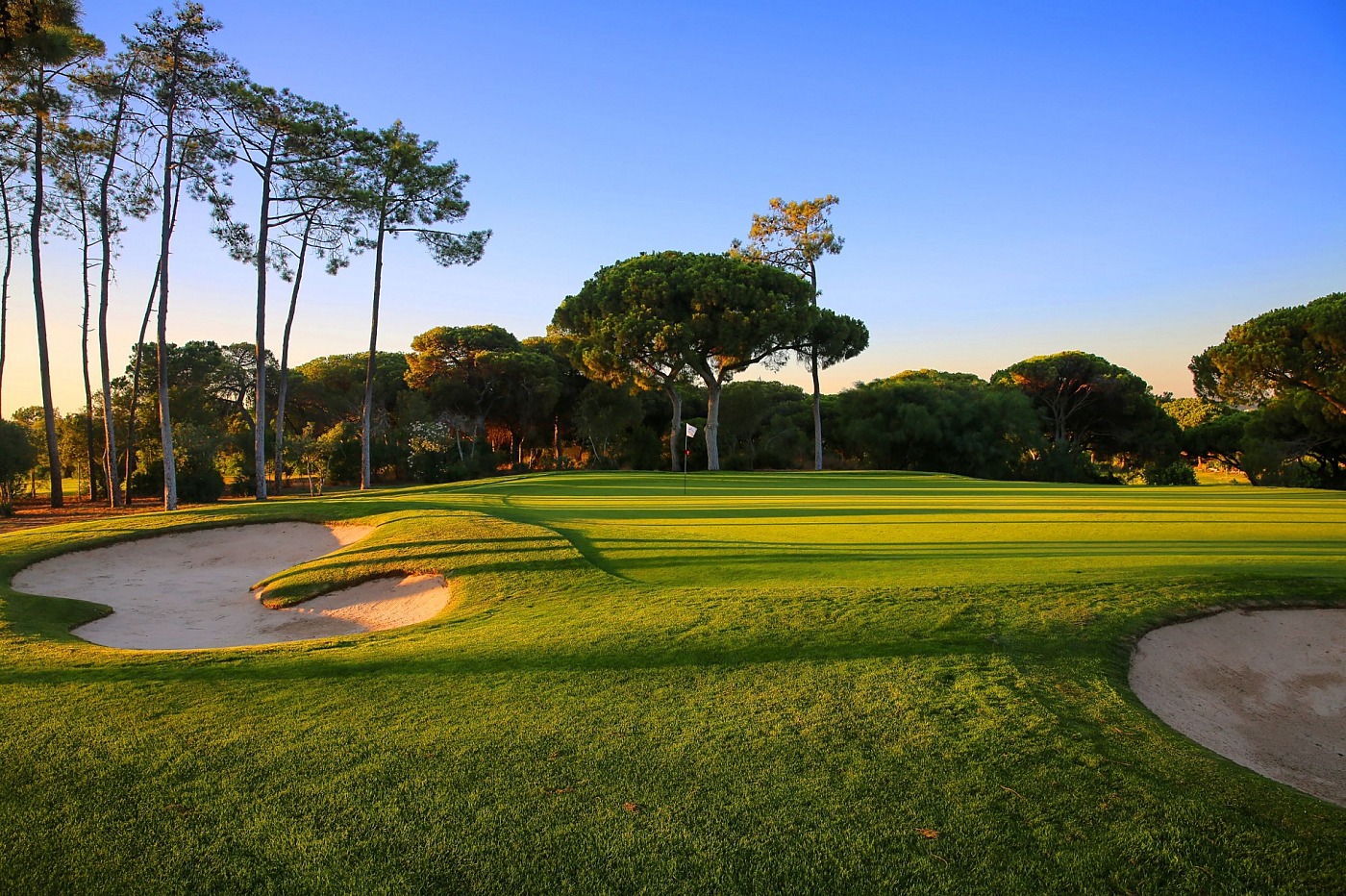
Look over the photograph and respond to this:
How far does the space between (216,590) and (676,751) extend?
35.1ft

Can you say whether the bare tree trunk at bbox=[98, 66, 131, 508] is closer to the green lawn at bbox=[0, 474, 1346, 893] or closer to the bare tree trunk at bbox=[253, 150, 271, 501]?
the bare tree trunk at bbox=[253, 150, 271, 501]

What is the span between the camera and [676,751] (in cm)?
428

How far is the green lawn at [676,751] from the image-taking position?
3219 millimetres

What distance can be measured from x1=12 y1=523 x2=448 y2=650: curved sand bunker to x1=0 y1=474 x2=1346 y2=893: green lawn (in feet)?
3.29

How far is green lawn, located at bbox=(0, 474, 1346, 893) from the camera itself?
3219 mm

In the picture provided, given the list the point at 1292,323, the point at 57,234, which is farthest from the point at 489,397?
the point at 1292,323

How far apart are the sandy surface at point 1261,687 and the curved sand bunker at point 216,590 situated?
7855 millimetres

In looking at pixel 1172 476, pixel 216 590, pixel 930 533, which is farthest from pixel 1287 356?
pixel 216 590

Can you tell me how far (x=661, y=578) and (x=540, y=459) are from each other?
50915mm

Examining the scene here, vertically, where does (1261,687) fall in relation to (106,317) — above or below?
below

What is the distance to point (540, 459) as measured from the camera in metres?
59.0

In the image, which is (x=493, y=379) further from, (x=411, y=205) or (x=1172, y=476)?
(x=1172, y=476)

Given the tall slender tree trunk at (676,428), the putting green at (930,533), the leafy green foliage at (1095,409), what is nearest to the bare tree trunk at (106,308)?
the putting green at (930,533)

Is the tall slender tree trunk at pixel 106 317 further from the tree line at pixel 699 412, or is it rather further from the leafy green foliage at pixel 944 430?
the leafy green foliage at pixel 944 430
